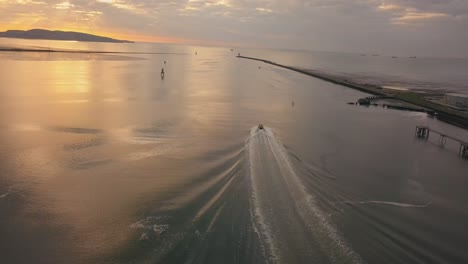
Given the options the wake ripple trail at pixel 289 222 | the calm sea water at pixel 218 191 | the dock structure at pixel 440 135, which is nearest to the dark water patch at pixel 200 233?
the calm sea water at pixel 218 191

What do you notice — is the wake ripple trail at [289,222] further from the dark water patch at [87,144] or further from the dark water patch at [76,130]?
the dark water patch at [76,130]

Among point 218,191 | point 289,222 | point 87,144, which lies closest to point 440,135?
point 218,191

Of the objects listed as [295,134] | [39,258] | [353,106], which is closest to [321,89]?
[353,106]

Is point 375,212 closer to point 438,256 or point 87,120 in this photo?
point 438,256

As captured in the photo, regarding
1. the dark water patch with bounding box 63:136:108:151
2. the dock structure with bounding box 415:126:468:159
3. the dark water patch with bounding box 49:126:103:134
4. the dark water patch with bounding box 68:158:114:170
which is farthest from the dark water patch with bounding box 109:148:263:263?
the dock structure with bounding box 415:126:468:159

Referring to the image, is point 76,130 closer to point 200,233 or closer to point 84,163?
point 84,163
